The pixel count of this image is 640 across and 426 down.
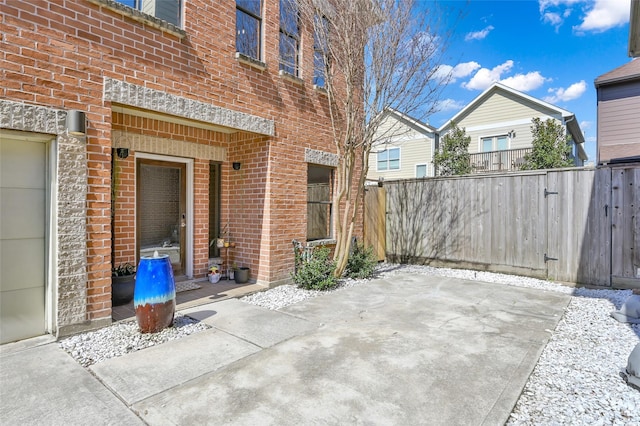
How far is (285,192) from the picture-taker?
631 cm

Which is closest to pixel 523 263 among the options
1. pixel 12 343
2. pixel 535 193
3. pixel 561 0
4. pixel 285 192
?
pixel 535 193

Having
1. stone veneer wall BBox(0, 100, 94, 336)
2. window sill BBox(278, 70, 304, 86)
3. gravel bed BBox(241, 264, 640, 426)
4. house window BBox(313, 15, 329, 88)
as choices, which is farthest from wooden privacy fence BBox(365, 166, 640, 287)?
stone veneer wall BBox(0, 100, 94, 336)

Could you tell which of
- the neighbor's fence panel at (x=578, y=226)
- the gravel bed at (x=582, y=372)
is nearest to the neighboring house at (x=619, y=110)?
the neighbor's fence panel at (x=578, y=226)

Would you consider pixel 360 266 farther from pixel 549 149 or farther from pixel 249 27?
pixel 549 149

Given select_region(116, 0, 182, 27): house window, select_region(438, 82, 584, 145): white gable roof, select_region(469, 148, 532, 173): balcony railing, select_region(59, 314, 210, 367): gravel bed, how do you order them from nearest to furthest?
select_region(59, 314, 210, 367): gravel bed
select_region(116, 0, 182, 27): house window
select_region(438, 82, 584, 145): white gable roof
select_region(469, 148, 532, 173): balcony railing

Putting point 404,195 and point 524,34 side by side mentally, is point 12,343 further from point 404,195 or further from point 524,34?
point 524,34

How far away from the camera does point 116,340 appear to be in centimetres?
363

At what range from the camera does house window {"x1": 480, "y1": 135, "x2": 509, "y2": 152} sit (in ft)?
56.5

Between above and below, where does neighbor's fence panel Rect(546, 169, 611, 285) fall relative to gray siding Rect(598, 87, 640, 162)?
below

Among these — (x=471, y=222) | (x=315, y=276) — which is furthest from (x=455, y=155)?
(x=315, y=276)

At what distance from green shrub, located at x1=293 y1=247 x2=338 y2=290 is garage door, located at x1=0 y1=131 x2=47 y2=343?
3618 millimetres

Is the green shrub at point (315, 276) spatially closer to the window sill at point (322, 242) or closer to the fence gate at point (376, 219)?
the window sill at point (322, 242)

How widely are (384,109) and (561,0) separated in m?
8.82

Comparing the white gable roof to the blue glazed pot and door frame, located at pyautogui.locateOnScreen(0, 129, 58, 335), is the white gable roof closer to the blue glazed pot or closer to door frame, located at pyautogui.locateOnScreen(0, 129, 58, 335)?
the blue glazed pot
